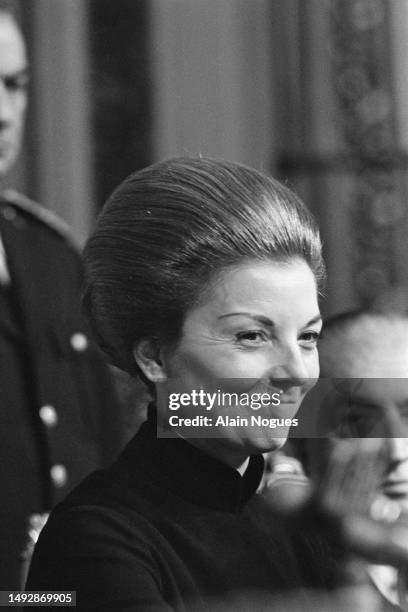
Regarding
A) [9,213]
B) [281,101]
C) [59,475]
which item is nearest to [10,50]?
[9,213]

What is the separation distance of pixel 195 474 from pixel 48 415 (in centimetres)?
82

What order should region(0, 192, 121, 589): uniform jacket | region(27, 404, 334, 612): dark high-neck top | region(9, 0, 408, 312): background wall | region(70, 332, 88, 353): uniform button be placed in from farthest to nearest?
region(9, 0, 408, 312): background wall → region(70, 332, 88, 353): uniform button → region(0, 192, 121, 589): uniform jacket → region(27, 404, 334, 612): dark high-neck top

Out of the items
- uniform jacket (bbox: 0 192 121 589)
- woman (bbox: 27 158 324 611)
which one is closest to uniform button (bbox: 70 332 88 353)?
uniform jacket (bbox: 0 192 121 589)

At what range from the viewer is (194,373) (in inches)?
41.6

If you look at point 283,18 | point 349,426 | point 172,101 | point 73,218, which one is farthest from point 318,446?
point 283,18

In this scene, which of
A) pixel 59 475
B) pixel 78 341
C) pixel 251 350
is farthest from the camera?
pixel 78 341

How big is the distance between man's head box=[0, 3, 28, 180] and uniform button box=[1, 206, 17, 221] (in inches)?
2.9

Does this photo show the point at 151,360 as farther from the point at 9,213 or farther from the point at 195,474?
the point at 9,213

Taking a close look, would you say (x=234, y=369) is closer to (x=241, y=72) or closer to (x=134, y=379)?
(x=134, y=379)

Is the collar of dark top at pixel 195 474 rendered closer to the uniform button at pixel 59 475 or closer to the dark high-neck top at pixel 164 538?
the dark high-neck top at pixel 164 538

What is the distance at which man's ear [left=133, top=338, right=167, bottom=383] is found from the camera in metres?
1.09

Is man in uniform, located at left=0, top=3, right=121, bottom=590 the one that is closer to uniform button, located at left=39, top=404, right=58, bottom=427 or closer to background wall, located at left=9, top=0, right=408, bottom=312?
uniform button, located at left=39, top=404, right=58, bottom=427

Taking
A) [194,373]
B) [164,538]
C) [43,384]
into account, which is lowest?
[43,384]

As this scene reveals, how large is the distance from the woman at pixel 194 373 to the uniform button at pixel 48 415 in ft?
2.48
